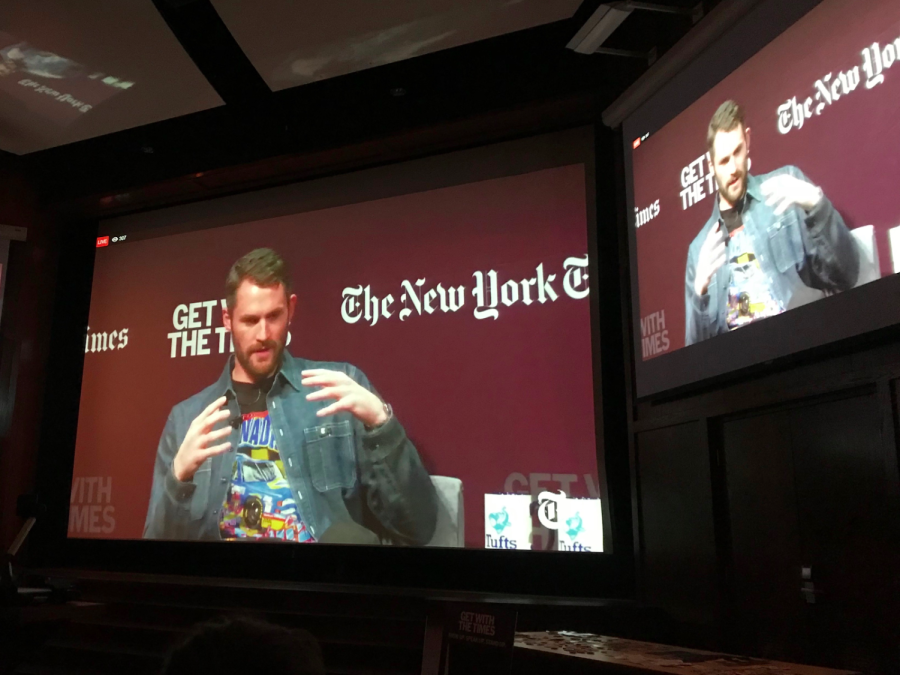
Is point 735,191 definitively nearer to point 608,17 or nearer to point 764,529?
point 608,17

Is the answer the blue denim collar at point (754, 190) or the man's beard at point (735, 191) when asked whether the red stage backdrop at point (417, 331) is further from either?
the blue denim collar at point (754, 190)

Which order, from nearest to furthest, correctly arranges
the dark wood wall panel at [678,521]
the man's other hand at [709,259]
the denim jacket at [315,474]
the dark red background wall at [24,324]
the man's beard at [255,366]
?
the man's other hand at [709,259], the dark wood wall panel at [678,521], the denim jacket at [315,474], the man's beard at [255,366], the dark red background wall at [24,324]

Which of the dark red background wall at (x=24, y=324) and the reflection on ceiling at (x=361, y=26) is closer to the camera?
the reflection on ceiling at (x=361, y=26)

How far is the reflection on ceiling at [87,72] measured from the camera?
3.89 meters

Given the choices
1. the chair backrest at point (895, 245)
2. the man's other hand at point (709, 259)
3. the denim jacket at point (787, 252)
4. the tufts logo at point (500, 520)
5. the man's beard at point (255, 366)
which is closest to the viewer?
the chair backrest at point (895, 245)

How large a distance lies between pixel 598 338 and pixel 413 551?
1574mm

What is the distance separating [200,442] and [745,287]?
3488mm

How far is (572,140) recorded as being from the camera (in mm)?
4184

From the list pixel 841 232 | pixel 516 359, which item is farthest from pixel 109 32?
pixel 841 232

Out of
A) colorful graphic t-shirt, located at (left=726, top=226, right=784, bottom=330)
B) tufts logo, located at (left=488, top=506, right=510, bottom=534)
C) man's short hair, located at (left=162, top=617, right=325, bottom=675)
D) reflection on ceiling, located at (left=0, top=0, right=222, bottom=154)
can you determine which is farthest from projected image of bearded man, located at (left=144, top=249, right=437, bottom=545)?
man's short hair, located at (left=162, top=617, right=325, bottom=675)

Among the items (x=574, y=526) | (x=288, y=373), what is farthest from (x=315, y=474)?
(x=574, y=526)

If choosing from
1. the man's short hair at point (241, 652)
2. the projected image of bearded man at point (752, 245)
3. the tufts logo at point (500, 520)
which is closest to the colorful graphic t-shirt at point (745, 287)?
the projected image of bearded man at point (752, 245)

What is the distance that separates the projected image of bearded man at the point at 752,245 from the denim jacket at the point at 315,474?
6.03 ft

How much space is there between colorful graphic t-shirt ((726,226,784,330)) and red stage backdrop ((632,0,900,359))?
0.88 feet
